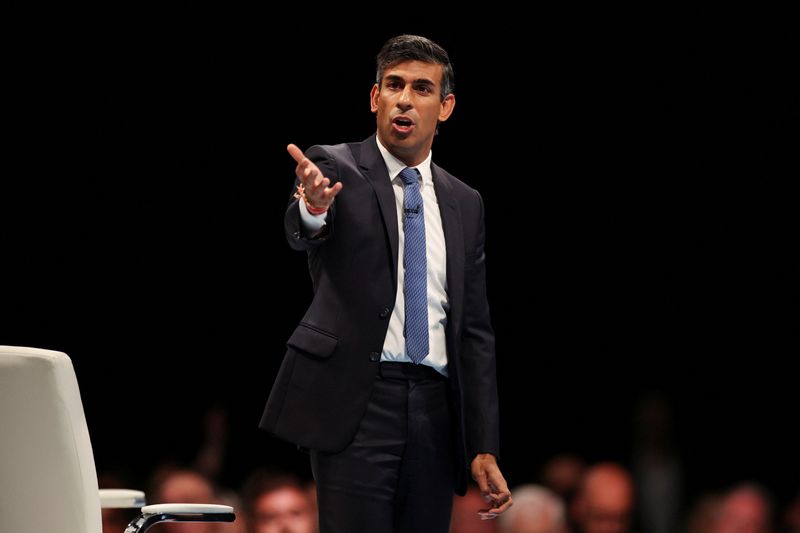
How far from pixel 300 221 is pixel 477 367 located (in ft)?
1.60

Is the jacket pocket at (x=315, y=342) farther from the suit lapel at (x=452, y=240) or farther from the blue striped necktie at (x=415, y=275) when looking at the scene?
the suit lapel at (x=452, y=240)

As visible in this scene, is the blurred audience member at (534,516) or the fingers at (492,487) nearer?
the fingers at (492,487)

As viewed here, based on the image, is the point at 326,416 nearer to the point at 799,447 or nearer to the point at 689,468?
the point at 689,468

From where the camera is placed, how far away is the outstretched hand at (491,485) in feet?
7.13

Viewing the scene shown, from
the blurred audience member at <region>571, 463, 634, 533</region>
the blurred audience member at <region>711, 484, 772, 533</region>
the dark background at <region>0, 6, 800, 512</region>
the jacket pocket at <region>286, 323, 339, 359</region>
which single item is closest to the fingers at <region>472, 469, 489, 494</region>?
the jacket pocket at <region>286, 323, 339, 359</region>

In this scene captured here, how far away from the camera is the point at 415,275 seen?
2.13 meters

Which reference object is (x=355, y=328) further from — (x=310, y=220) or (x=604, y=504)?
(x=604, y=504)

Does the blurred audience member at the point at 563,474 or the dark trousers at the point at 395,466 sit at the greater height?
the dark trousers at the point at 395,466

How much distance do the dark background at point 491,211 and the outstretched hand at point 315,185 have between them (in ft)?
10.4

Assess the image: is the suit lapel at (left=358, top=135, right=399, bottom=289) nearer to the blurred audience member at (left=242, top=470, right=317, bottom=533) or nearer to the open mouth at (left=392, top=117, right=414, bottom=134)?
the open mouth at (left=392, top=117, right=414, bottom=134)

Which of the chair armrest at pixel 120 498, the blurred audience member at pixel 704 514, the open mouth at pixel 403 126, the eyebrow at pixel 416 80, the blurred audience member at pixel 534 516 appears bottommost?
the blurred audience member at pixel 704 514

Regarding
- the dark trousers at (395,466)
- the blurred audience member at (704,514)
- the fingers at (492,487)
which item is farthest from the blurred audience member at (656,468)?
the dark trousers at (395,466)

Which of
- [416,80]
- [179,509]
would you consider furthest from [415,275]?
[179,509]

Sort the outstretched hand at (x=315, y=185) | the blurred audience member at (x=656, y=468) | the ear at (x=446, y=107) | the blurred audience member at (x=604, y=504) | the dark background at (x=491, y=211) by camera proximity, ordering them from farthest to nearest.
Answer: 1. the dark background at (x=491, y=211)
2. the blurred audience member at (x=656, y=468)
3. the blurred audience member at (x=604, y=504)
4. the ear at (x=446, y=107)
5. the outstretched hand at (x=315, y=185)
